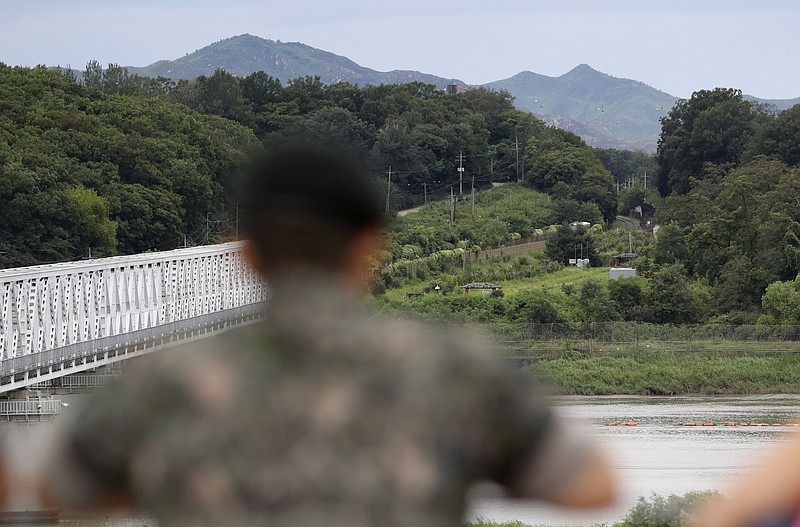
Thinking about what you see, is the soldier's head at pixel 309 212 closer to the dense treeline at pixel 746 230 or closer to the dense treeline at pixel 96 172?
the dense treeline at pixel 746 230

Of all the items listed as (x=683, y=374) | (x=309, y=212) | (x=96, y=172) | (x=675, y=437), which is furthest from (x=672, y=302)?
(x=309, y=212)

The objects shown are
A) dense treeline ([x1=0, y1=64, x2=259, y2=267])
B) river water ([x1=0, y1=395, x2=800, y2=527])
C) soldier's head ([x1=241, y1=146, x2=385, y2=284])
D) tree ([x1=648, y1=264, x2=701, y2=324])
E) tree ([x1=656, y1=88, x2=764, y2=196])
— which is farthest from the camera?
tree ([x1=656, y1=88, x2=764, y2=196])

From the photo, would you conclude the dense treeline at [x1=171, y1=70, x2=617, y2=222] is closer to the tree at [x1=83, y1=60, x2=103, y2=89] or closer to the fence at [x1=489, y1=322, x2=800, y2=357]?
the tree at [x1=83, y1=60, x2=103, y2=89]

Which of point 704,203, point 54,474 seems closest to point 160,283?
point 704,203

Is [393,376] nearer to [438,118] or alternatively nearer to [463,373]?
[463,373]

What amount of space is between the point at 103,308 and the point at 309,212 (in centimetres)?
4191

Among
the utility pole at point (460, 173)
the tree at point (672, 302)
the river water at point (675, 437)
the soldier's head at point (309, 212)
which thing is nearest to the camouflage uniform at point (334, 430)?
the soldier's head at point (309, 212)

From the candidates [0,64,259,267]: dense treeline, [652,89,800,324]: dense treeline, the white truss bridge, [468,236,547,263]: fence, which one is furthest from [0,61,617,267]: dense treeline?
[652,89,800,324]: dense treeline

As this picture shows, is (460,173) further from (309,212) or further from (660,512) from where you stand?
(309,212)

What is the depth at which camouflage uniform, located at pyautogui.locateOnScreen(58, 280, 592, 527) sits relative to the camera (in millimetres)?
1926

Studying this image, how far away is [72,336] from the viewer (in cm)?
4138

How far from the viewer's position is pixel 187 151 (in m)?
76.9

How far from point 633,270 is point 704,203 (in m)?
8.82

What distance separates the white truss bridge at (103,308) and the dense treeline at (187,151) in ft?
12.1
